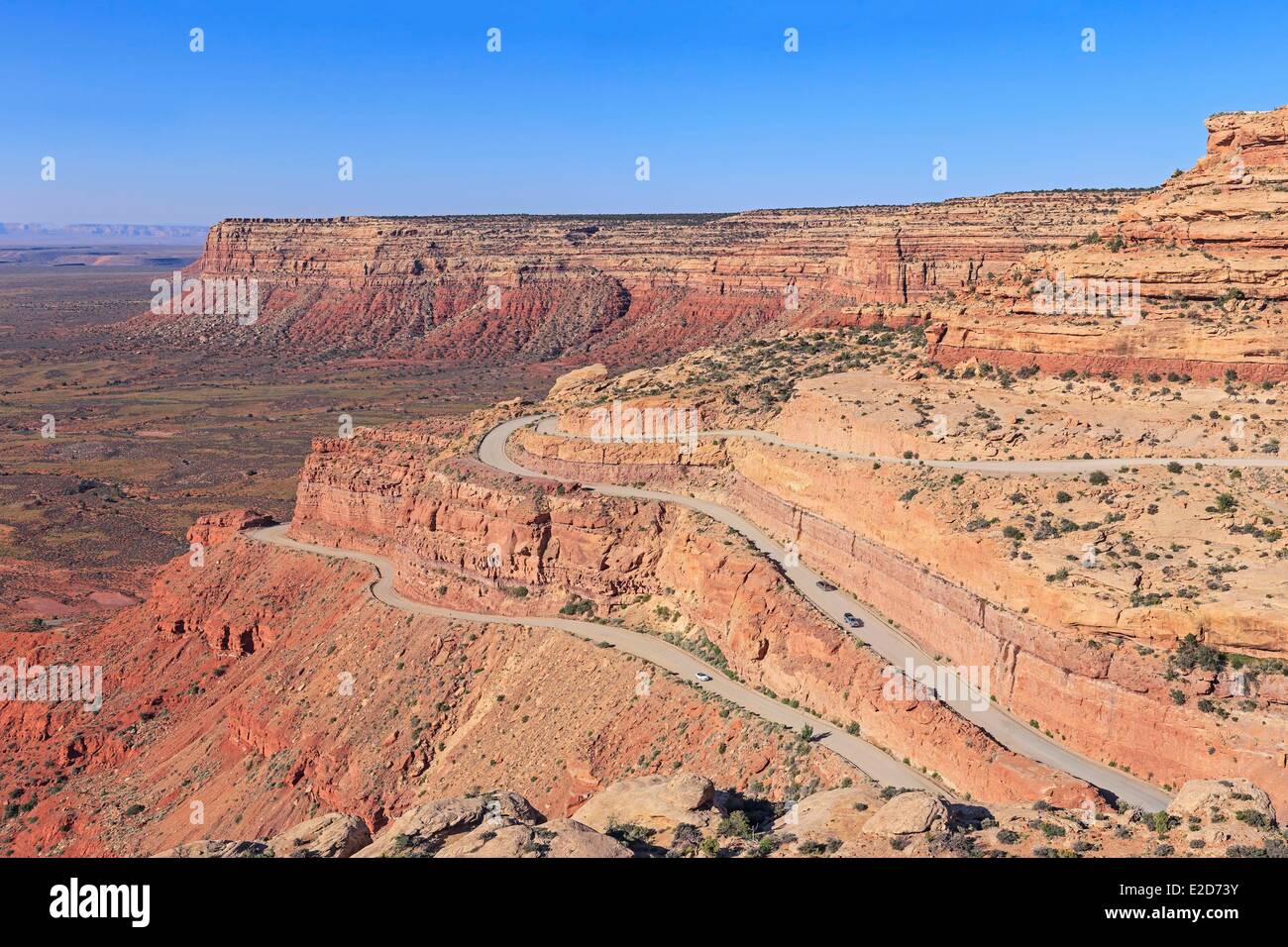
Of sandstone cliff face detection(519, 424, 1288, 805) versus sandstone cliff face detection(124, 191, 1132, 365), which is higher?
sandstone cliff face detection(124, 191, 1132, 365)

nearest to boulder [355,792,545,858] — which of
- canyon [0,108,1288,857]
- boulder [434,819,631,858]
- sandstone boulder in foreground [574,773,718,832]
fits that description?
canyon [0,108,1288,857]

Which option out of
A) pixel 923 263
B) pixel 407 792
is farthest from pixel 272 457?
pixel 407 792

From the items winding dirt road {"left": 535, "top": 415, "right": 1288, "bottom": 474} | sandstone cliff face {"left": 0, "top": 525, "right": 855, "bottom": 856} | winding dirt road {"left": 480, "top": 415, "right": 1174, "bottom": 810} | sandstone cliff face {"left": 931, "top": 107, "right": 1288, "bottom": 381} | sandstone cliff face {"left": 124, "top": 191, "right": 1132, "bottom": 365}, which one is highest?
sandstone cliff face {"left": 124, "top": 191, "right": 1132, "bottom": 365}

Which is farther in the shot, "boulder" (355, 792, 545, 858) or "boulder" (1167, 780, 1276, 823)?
"boulder" (1167, 780, 1276, 823)

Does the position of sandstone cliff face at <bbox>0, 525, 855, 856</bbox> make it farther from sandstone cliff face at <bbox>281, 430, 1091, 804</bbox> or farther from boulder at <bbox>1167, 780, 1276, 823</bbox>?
boulder at <bbox>1167, 780, 1276, 823</bbox>

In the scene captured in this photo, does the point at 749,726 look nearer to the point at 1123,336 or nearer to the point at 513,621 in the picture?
the point at 513,621

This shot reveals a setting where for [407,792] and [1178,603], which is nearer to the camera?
[1178,603]

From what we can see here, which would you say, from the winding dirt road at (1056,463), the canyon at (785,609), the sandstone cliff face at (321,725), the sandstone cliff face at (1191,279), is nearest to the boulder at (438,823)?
the canyon at (785,609)

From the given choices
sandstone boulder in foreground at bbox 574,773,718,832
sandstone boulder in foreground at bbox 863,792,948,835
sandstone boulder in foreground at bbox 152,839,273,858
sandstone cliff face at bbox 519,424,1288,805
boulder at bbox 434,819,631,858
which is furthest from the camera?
sandstone cliff face at bbox 519,424,1288,805
